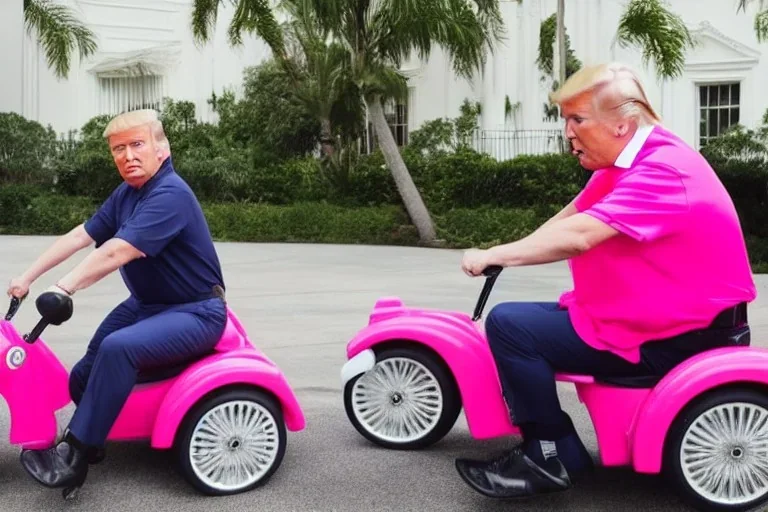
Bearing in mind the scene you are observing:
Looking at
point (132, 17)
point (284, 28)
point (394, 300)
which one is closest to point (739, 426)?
point (394, 300)

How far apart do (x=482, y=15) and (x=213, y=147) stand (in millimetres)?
7911

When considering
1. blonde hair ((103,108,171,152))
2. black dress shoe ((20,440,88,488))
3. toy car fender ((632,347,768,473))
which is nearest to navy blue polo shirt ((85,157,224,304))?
blonde hair ((103,108,171,152))

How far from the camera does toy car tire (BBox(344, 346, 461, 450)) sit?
164 inches

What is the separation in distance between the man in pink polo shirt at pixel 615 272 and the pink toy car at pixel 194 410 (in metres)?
0.81

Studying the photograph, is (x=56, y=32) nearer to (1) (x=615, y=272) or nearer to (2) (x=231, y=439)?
(2) (x=231, y=439)

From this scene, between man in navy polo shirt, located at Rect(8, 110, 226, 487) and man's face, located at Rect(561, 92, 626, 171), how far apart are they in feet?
4.75

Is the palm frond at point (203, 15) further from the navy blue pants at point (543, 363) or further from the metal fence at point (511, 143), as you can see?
the navy blue pants at point (543, 363)

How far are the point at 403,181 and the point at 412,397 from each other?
527 inches

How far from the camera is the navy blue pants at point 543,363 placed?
353 cm

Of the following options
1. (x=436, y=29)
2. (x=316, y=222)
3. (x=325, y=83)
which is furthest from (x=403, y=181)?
(x=325, y=83)

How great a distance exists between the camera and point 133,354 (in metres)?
3.62

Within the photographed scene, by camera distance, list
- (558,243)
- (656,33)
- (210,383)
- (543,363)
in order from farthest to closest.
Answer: (656,33) → (210,383) → (543,363) → (558,243)

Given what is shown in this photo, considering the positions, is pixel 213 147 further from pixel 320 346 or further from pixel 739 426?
pixel 739 426

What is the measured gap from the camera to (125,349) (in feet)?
11.8
